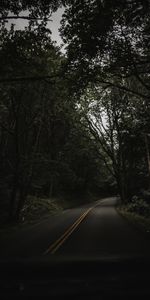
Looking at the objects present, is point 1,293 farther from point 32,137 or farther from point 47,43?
point 32,137

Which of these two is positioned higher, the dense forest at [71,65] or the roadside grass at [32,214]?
the dense forest at [71,65]

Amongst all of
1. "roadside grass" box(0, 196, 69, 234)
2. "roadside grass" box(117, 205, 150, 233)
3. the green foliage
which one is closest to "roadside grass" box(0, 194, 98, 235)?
"roadside grass" box(0, 196, 69, 234)

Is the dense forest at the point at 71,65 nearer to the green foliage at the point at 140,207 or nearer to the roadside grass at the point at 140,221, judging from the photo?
the green foliage at the point at 140,207

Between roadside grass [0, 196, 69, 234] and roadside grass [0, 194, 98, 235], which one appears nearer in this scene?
roadside grass [0, 194, 98, 235]

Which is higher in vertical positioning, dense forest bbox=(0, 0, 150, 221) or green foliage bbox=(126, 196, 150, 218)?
dense forest bbox=(0, 0, 150, 221)

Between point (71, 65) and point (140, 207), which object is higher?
point (71, 65)

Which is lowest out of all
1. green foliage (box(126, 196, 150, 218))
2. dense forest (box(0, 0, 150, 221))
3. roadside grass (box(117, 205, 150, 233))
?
roadside grass (box(117, 205, 150, 233))

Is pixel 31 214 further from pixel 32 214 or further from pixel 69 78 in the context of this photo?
pixel 69 78

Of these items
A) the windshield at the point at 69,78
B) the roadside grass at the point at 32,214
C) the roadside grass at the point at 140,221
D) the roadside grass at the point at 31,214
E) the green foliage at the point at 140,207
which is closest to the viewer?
the windshield at the point at 69,78

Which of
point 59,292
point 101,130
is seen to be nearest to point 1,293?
point 59,292

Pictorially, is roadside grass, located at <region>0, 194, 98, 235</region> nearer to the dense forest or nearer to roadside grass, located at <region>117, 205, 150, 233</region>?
the dense forest

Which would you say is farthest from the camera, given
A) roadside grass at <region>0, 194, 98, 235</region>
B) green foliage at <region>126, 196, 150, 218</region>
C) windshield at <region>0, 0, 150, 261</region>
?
green foliage at <region>126, 196, 150, 218</region>

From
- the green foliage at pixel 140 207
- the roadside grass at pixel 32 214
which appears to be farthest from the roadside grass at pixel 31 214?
the green foliage at pixel 140 207

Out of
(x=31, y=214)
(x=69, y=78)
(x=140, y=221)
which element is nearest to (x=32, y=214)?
(x=31, y=214)
